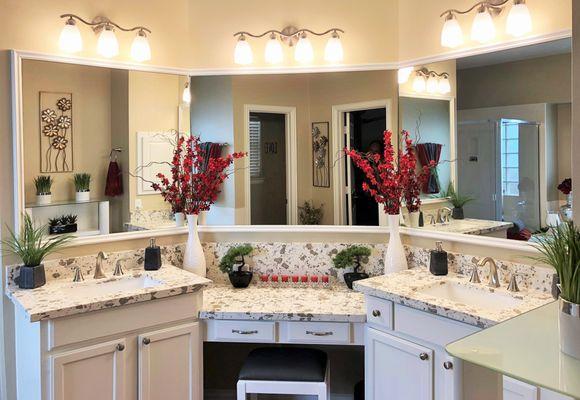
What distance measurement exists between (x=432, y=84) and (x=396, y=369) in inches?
61.4

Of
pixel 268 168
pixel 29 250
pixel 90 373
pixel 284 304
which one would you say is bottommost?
pixel 90 373

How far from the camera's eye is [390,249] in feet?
9.00

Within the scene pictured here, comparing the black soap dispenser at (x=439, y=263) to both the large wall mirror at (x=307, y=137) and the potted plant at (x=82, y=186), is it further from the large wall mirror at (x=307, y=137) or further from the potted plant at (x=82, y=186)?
the potted plant at (x=82, y=186)

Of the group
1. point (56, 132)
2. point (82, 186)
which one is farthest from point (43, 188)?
point (56, 132)

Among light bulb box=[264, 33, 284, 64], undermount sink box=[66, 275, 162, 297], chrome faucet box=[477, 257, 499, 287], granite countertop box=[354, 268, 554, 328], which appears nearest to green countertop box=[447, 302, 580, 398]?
granite countertop box=[354, 268, 554, 328]

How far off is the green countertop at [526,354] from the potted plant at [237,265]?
1842mm

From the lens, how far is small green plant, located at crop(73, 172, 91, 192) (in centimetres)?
262

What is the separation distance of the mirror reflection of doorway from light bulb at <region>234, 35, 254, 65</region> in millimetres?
328

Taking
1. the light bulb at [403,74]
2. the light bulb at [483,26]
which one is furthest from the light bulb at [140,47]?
the light bulb at [483,26]

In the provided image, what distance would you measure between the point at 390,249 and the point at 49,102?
2.02 m

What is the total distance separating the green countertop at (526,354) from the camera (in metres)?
0.96

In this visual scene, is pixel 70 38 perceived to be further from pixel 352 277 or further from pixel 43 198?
pixel 352 277

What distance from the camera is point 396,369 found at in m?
2.26

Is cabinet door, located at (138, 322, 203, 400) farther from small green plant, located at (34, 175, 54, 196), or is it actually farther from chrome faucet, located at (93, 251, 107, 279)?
small green plant, located at (34, 175, 54, 196)
